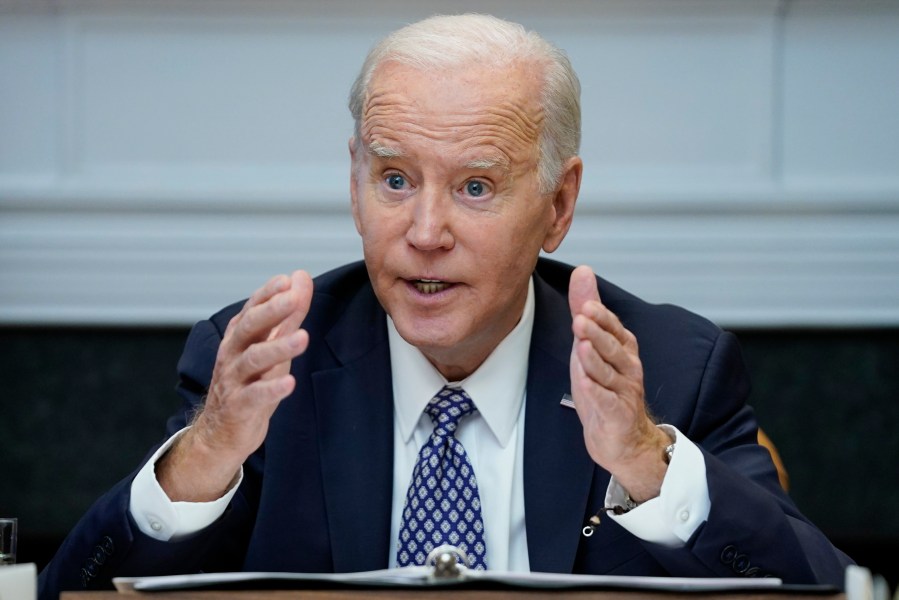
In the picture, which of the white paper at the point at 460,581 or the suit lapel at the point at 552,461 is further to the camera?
the suit lapel at the point at 552,461

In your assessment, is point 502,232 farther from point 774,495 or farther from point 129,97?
point 129,97

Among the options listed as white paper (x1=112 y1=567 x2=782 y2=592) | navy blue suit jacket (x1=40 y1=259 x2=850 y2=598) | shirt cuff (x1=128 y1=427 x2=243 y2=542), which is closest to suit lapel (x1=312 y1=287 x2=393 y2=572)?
navy blue suit jacket (x1=40 y1=259 x2=850 y2=598)

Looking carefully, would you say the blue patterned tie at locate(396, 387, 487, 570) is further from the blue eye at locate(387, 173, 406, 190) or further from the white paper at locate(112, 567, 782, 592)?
the white paper at locate(112, 567, 782, 592)

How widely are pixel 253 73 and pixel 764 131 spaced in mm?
1367

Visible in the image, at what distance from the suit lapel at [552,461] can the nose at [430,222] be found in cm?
36

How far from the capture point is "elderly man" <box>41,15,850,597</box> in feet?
7.05

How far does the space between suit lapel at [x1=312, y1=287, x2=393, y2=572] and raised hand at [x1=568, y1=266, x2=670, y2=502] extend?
1.70 ft

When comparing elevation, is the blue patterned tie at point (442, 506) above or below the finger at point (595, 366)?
below

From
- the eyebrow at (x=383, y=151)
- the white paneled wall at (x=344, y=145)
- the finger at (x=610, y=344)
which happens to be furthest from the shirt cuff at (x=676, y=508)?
the white paneled wall at (x=344, y=145)

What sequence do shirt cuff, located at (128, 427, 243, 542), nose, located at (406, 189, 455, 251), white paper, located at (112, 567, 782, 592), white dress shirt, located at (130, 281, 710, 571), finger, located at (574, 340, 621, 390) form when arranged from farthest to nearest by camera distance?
white dress shirt, located at (130, 281, 710, 571) → nose, located at (406, 189, 455, 251) → shirt cuff, located at (128, 427, 243, 542) → finger, located at (574, 340, 621, 390) → white paper, located at (112, 567, 782, 592)

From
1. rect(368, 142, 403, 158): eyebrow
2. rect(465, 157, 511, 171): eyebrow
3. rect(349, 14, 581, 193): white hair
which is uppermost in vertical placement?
rect(349, 14, 581, 193): white hair

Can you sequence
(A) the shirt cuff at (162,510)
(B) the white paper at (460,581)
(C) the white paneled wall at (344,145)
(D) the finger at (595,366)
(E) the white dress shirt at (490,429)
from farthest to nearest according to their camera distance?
1. (C) the white paneled wall at (344,145)
2. (E) the white dress shirt at (490,429)
3. (A) the shirt cuff at (162,510)
4. (D) the finger at (595,366)
5. (B) the white paper at (460,581)

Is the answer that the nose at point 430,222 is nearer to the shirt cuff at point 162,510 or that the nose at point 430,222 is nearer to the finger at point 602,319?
the finger at point 602,319

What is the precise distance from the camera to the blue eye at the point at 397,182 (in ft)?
8.17
